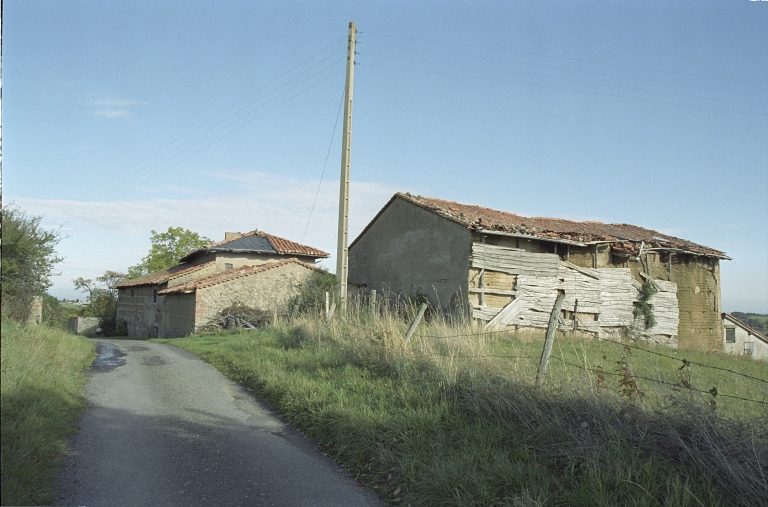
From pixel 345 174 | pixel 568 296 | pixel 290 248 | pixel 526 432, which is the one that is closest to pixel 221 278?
pixel 290 248

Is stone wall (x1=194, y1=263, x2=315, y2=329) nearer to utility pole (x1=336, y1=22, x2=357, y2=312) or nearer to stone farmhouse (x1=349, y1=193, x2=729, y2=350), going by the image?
stone farmhouse (x1=349, y1=193, x2=729, y2=350)

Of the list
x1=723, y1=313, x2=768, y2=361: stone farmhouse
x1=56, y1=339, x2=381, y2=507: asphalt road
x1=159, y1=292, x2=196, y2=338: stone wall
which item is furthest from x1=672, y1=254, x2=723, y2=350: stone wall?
x1=159, y1=292, x2=196, y2=338: stone wall

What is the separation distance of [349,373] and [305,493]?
371 centimetres

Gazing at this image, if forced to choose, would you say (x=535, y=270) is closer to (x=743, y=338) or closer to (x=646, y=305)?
(x=646, y=305)

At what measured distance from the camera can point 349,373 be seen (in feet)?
29.3

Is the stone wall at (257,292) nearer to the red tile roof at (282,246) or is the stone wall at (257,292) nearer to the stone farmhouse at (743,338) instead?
the red tile roof at (282,246)

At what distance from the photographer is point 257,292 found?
27.1 meters

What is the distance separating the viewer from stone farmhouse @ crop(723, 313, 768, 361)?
3553cm

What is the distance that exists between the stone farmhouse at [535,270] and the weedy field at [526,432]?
1114 cm

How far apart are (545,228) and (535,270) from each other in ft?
8.16

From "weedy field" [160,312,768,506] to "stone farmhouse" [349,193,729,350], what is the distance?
36.6 feet

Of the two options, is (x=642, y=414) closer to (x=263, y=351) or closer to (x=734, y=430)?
(x=734, y=430)

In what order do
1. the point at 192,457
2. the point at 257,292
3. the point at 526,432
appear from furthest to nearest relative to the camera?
the point at 257,292 < the point at 192,457 < the point at 526,432

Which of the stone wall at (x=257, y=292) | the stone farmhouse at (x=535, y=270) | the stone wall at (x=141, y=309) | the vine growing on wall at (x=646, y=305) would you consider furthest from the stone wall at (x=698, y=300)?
the stone wall at (x=141, y=309)
